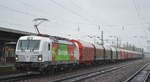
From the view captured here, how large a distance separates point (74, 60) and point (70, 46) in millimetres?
1986

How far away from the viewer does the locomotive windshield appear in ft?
56.1

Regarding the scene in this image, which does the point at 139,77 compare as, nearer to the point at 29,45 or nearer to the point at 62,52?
the point at 62,52

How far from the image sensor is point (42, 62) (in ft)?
54.5

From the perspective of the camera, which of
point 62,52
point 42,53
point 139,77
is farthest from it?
point 62,52

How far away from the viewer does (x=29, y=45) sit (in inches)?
681

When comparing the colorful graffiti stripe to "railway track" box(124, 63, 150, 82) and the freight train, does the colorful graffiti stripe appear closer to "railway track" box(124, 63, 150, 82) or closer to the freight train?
the freight train

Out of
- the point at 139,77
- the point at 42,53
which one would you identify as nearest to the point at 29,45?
the point at 42,53

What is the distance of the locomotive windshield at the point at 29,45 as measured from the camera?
674 inches

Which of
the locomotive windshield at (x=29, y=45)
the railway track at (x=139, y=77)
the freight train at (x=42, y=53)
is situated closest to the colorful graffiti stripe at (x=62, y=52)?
the freight train at (x=42, y=53)

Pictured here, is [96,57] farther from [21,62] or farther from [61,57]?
[21,62]

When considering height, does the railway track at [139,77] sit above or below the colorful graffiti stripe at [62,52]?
below

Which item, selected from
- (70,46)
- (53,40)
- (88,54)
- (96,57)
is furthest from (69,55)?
(96,57)

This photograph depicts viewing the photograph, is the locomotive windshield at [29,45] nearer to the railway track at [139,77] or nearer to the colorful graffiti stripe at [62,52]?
the colorful graffiti stripe at [62,52]

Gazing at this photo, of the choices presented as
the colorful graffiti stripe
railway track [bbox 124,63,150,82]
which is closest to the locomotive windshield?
the colorful graffiti stripe
